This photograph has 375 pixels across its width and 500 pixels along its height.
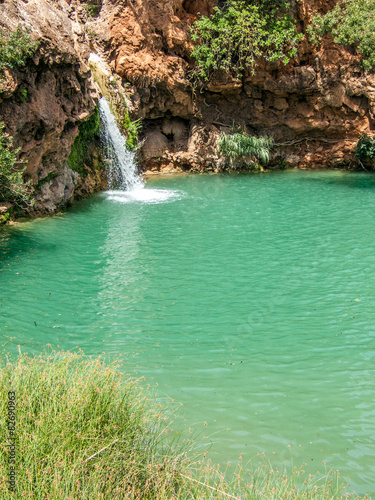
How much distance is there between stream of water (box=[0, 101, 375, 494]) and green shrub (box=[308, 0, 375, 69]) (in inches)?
325

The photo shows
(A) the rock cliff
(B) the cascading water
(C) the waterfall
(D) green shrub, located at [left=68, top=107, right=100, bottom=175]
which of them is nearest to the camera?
(D) green shrub, located at [left=68, top=107, right=100, bottom=175]

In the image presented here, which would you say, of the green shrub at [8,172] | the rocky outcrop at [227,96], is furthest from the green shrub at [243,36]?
the green shrub at [8,172]

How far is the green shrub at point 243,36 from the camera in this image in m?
20.2

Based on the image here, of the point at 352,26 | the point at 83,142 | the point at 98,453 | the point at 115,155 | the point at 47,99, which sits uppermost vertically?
the point at 352,26

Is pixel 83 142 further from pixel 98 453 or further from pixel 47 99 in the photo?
pixel 98 453

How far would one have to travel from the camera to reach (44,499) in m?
3.23

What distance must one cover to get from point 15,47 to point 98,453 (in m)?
10.6

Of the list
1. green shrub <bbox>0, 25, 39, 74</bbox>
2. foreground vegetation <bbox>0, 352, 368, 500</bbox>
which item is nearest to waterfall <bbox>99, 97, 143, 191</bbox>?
green shrub <bbox>0, 25, 39, 74</bbox>

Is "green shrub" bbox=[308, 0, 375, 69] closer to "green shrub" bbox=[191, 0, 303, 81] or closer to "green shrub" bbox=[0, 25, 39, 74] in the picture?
"green shrub" bbox=[191, 0, 303, 81]

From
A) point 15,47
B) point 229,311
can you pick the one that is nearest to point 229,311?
point 229,311

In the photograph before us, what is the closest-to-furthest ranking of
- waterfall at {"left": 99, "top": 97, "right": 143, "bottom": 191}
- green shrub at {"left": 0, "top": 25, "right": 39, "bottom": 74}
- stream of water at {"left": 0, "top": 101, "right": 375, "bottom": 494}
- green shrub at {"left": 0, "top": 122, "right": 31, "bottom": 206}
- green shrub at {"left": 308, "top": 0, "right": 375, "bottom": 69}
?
stream of water at {"left": 0, "top": 101, "right": 375, "bottom": 494}
green shrub at {"left": 0, "top": 122, "right": 31, "bottom": 206}
green shrub at {"left": 0, "top": 25, "right": 39, "bottom": 74}
waterfall at {"left": 99, "top": 97, "right": 143, "bottom": 191}
green shrub at {"left": 308, "top": 0, "right": 375, "bottom": 69}

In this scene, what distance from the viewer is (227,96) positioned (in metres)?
22.5

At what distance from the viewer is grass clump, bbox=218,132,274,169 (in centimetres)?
2173

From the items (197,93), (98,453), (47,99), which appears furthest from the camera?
(197,93)
